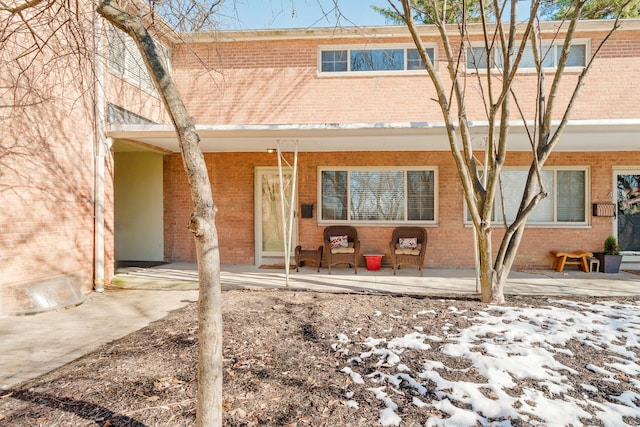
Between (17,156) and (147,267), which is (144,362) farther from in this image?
(147,267)

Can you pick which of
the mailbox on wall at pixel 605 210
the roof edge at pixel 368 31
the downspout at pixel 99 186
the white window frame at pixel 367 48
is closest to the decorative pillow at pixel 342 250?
the white window frame at pixel 367 48

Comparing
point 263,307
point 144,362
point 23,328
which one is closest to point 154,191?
point 23,328

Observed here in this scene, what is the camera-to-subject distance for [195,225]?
196cm

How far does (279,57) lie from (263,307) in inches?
255

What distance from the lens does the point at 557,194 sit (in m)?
8.54

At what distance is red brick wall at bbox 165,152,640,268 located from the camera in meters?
8.41

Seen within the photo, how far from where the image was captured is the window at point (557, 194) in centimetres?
852

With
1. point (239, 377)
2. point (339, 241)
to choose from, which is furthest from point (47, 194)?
point (339, 241)

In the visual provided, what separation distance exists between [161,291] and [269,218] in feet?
11.2

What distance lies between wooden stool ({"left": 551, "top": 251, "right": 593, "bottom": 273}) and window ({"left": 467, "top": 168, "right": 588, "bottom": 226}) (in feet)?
2.64

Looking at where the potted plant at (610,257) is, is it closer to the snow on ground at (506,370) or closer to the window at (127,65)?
the snow on ground at (506,370)

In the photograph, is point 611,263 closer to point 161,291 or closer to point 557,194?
point 557,194

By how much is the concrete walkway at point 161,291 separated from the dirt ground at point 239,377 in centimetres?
45

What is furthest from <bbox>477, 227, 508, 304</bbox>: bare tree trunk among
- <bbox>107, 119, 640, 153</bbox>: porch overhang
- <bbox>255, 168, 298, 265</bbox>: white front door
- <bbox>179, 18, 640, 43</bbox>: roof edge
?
<bbox>179, 18, 640, 43</bbox>: roof edge
